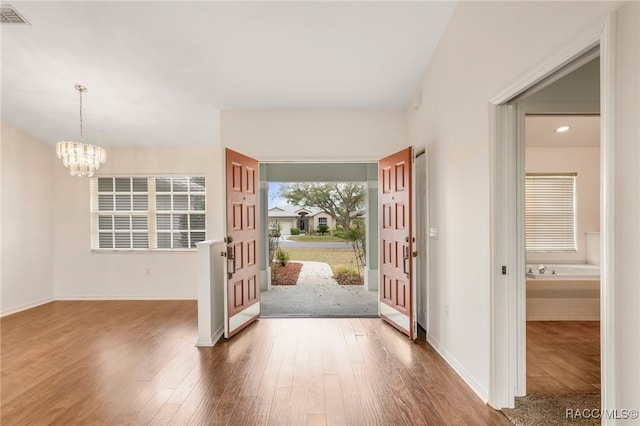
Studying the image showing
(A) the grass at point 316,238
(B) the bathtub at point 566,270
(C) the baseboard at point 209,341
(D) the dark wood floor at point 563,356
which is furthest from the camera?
(A) the grass at point 316,238

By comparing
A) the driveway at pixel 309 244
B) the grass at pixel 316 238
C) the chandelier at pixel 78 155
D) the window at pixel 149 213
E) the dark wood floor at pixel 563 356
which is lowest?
the dark wood floor at pixel 563 356

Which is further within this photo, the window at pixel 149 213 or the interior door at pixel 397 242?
the window at pixel 149 213

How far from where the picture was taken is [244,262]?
160 inches

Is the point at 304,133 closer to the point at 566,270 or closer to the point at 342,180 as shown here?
the point at 342,180

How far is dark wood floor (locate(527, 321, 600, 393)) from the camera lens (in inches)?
102

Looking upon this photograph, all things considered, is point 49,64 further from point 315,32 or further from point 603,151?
point 603,151

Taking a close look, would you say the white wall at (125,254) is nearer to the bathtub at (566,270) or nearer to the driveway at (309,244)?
the driveway at (309,244)

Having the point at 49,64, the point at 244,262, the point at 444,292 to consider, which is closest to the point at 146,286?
the point at 244,262

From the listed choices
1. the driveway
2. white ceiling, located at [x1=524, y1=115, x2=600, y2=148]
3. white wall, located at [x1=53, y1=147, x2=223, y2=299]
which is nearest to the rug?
white ceiling, located at [x1=524, y1=115, x2=600, y2=148]

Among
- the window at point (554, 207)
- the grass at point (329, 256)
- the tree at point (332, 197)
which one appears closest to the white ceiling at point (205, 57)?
the window at point (554, 207)

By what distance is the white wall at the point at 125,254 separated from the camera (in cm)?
548

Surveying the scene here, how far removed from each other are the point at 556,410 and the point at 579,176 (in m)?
3.68

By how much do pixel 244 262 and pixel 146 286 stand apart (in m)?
2.54

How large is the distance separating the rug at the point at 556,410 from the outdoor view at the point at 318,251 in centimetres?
237
